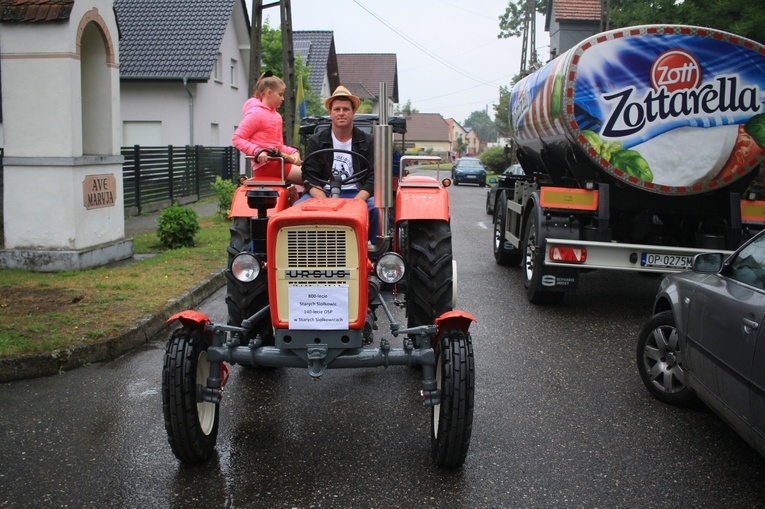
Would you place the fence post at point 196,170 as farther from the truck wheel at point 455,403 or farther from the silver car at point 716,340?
the truck wheel at point 455,403

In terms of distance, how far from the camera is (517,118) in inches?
474

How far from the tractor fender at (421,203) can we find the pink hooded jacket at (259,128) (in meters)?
1.51

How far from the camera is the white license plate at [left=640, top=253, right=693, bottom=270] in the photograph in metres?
8.37

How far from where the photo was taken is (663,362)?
5.70 meters

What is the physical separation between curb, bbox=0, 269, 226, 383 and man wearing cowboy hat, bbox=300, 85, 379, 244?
7.52ft

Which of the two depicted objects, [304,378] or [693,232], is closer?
[304,378]

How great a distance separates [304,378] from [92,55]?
6.95m

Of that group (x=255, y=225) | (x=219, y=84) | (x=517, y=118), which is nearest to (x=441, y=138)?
(x=219, y=84)

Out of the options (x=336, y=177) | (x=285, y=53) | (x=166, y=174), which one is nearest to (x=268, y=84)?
(x=336, y=177)

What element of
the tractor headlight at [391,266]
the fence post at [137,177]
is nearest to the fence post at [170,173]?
the fence post at [137,177]

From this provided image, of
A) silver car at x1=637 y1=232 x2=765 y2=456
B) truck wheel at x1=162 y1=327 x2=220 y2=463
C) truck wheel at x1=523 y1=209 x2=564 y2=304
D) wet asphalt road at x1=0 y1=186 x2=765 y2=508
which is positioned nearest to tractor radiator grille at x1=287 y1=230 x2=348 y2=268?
truck wheel at x1=162 y1=327 x2=220 y2=463

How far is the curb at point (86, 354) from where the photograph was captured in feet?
19.8

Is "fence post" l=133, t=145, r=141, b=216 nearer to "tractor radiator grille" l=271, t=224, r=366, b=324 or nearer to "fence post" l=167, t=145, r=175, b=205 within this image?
"fence post" l=167, t=145, r=175, b=205

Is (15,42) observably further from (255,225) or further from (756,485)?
(756,485)
